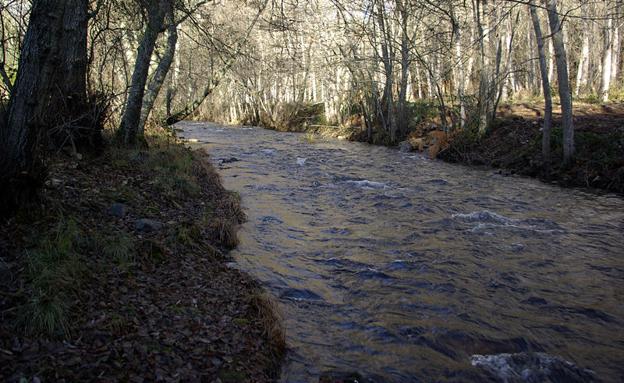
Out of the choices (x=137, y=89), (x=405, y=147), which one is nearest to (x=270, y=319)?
(x=137, y=89)

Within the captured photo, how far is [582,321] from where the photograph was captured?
5.47 m

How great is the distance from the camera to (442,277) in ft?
21.9

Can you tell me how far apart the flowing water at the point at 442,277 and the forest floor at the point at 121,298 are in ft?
1.69

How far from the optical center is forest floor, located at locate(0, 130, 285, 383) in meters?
3.71

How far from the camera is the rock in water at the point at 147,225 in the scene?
6650 mm

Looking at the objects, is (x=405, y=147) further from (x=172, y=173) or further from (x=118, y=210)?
(x=118, y=210)

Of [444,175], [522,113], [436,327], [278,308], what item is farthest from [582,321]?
[522,113]

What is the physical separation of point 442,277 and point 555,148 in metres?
10.7

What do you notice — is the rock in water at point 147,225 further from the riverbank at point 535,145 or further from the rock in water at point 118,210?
the riverbank at point 535,145

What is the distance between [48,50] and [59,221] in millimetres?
1893

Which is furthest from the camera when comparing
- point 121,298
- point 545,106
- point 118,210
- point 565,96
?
point 545,106

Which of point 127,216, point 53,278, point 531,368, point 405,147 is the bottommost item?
point 531,368

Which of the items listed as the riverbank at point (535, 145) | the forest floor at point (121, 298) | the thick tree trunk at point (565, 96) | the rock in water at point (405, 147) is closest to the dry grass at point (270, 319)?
the forest floor at point (121, 298)

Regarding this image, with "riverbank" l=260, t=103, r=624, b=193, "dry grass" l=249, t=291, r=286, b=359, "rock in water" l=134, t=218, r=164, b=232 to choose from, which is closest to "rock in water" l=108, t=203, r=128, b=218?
"rock in water" l=134, t=218, r=164, b=232
